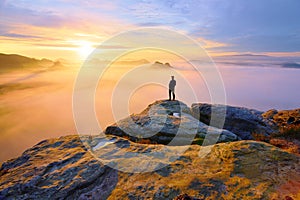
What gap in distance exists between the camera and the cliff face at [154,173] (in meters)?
7.58

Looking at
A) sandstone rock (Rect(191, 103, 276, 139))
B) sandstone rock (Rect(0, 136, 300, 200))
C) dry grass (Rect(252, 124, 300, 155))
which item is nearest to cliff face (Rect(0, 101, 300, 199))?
sandstone rock (Rect(0, 136, 300, 200))

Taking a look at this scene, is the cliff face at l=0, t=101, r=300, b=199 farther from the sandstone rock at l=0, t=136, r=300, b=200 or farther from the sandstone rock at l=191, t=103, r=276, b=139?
the sandstone rock at l=191, t=103, r=276, b=139

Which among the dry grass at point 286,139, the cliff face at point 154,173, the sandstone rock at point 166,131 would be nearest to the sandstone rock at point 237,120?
the dry grass at point 286,139

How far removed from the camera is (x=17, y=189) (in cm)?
874

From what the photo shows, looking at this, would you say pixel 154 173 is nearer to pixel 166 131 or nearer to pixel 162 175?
pixel 162 175

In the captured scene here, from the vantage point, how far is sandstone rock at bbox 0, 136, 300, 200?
7.55 m

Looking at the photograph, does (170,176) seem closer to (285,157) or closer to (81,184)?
(81,184)

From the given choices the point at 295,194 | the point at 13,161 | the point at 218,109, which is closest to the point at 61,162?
the point at 13,161

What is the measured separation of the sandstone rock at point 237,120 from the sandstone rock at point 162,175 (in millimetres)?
11003

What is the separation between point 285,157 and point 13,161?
12.7 metres

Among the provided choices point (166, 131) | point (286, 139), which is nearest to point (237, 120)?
point (286, 139)

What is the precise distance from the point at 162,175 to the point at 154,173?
0.37 meters

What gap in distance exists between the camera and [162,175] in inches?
345

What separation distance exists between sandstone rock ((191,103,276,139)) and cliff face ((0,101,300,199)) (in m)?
11.0
